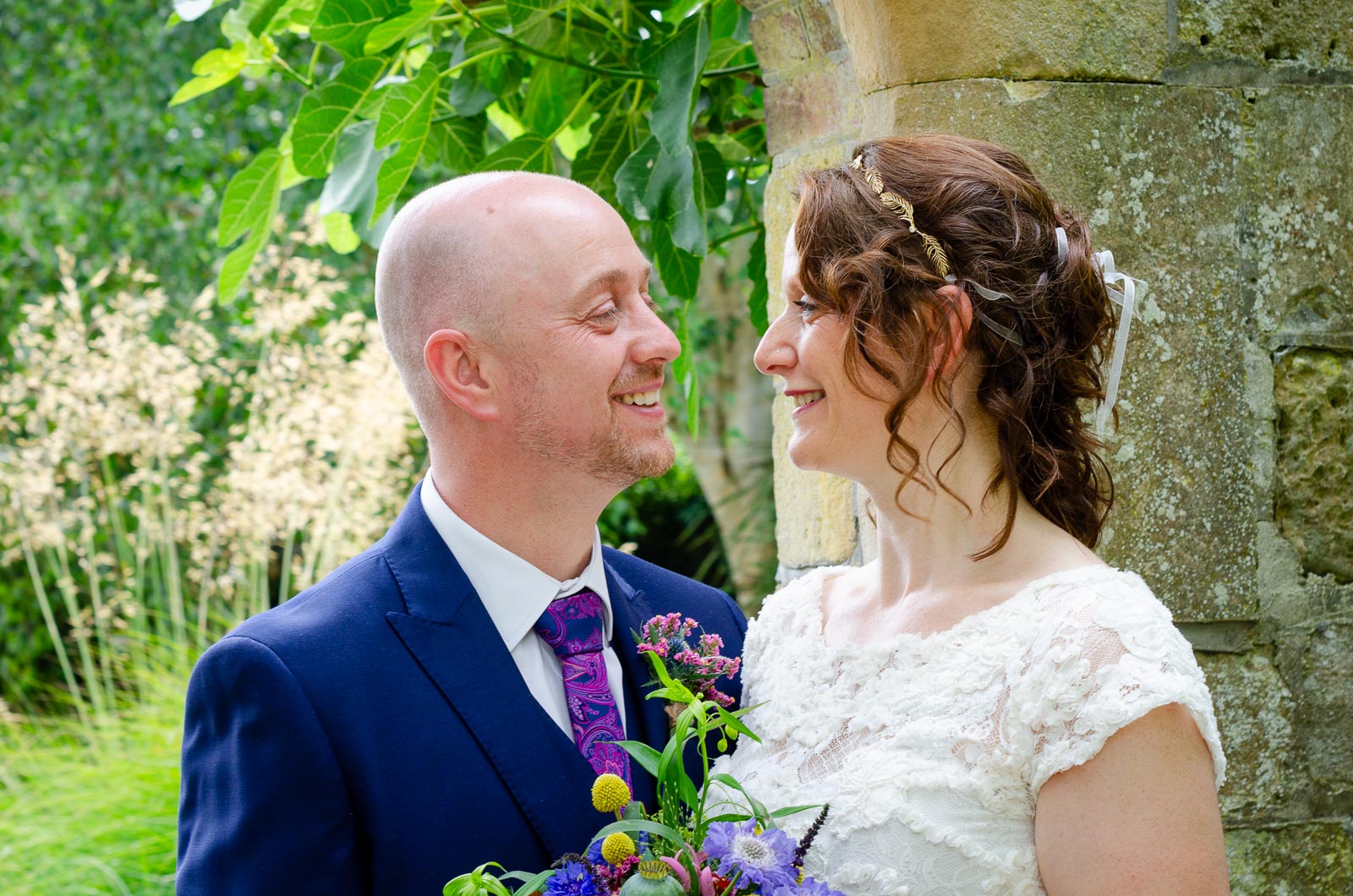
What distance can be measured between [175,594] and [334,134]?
2.62 meters

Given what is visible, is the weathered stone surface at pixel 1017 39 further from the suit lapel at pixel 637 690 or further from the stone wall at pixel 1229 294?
the suit lapel at pixel 637 690

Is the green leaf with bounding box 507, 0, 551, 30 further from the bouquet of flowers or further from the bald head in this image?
the bouquet of flowers

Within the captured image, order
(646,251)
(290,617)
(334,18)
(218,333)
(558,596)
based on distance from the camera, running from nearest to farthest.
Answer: (290,617) < (558,596) < (334,18) < (646,251) < (218,333)

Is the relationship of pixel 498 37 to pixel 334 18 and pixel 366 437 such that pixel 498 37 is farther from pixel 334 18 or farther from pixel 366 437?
pixel 366 437

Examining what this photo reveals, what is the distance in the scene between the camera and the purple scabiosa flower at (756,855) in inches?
47.5

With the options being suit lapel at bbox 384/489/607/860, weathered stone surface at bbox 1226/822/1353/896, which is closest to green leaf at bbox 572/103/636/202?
suit lapel at bbox 384/489/607/860

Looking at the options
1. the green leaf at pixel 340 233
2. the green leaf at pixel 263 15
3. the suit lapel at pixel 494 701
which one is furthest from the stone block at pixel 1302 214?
the green leaf at pixel 340 233

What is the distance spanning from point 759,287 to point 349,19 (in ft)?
2.99

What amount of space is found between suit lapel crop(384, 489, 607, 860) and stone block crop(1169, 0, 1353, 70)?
50.9 inches

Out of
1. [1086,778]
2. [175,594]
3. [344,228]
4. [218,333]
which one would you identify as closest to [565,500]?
[1086,778]

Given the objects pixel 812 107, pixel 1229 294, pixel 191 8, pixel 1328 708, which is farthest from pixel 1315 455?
pixel 191 8

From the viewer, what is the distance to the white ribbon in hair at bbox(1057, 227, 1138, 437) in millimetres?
1622

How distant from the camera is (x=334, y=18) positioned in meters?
2.14

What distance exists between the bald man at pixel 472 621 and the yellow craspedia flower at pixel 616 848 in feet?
1.06
